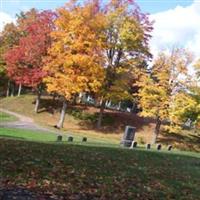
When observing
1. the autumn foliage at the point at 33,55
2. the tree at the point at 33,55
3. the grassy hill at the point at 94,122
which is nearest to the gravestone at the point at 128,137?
the grassy hill at the point at 94,122

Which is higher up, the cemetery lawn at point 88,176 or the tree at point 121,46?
the tree at point 121,46

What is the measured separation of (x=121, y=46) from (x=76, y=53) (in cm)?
482

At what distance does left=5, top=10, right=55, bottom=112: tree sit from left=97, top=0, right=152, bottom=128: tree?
7.31m

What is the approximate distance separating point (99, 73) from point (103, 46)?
311 centimetres

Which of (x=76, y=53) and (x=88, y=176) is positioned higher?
(x=76, y=53)

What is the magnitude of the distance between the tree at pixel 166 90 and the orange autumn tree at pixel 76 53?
15.4 ft

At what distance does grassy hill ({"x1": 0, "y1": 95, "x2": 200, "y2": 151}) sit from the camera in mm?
47031

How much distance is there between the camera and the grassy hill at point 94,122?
4703cm

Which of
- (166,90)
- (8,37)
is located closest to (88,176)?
(166,90)

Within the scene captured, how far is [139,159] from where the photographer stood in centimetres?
1839

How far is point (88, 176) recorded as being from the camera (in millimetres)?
12211

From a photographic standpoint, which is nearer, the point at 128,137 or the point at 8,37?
the point at 128,137

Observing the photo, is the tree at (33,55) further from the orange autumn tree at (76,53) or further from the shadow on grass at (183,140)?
the shadow on grass at (183,140)

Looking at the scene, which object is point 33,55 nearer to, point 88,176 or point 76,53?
point 76,53
